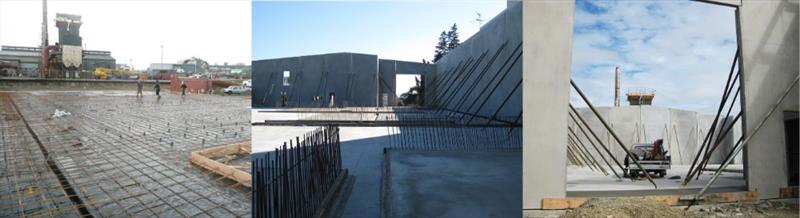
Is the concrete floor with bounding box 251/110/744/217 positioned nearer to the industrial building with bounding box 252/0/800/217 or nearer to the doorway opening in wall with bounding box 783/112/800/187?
the industrial building with bounding box 252/0/800/217

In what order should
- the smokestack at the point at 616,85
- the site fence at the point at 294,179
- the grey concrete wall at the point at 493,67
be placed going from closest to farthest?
the site fence at the point at 294,179 < the smokestack at the point at 616,85 < the grey concrete wall at the point at 493,67

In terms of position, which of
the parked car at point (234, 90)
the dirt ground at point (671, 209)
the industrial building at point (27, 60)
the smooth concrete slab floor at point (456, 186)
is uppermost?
the industrial building at point (27, 60)

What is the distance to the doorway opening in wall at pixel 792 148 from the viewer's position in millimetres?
3449

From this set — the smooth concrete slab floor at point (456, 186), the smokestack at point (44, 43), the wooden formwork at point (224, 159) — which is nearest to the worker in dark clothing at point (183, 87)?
the wooden formwork at point (224, 159)

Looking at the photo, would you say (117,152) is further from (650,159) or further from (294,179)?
(650,159)

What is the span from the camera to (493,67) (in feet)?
19.2

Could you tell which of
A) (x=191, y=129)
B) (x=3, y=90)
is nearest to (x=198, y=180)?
(x=191, y=129)

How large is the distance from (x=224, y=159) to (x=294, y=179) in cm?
61

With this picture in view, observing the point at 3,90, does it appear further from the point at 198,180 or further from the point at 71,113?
the point at 198,180

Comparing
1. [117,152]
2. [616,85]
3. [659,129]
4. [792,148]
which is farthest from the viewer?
[659,129]

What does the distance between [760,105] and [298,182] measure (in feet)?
11.9

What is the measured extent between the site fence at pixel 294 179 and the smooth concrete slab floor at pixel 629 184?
5.79 ft

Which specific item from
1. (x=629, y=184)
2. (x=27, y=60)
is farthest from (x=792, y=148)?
(x=27, y=60)

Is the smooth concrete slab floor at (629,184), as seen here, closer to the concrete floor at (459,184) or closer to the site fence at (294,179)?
the concrete floor at (459,184)
